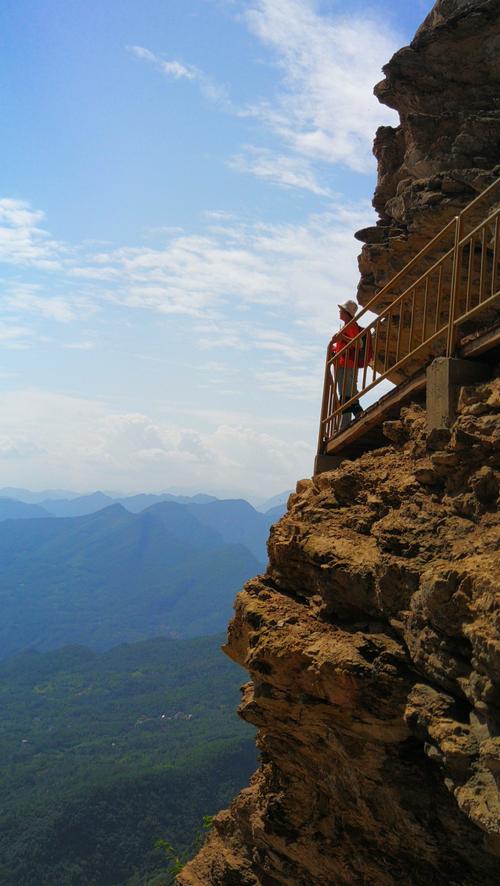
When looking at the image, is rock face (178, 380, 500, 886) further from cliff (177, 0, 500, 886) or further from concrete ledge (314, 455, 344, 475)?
concrete ledge (314, 455, 344, 475)

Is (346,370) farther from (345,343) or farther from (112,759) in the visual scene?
(112,759)

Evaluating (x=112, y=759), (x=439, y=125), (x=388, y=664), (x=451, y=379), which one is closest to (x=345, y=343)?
(x=451, y=379)

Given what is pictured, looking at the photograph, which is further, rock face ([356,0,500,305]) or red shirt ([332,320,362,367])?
rock face ([356,0,500,305])

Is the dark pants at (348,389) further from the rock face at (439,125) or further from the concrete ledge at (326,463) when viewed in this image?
the rock face at (439,125)

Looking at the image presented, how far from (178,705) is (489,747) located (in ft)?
523

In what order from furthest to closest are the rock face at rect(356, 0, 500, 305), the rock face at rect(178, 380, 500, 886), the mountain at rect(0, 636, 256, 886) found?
the mountain at rect(0, 636, 256, 886) < the rock face at rect(356, 0, 500, 305) < the rock face at rect(178, 380, 500, 886)

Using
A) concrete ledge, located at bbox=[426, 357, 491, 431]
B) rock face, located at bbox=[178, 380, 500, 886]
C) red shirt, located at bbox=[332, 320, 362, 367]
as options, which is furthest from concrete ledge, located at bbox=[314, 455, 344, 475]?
concrete ledge, located at bbox=[426, 357, 491, 431]

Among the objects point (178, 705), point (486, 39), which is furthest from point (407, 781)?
point (178, 705)

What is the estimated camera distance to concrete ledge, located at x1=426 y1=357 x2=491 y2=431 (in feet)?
22.1

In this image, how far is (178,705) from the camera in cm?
15312

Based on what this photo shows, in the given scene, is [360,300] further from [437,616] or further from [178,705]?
[178,705]

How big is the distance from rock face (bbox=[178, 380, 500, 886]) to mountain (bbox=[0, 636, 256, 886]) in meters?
61.3

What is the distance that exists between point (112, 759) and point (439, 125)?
121539 millimetres

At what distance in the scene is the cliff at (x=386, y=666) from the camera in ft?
16.7
